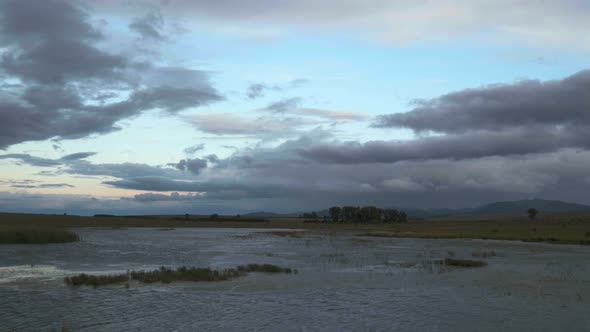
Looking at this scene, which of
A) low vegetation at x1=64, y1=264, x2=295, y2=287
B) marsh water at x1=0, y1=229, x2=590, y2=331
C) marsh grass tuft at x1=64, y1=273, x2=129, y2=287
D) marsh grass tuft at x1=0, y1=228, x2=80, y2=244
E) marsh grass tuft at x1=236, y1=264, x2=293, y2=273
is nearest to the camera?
marsh water at x1=0, y1=229, x2=590, y2=331

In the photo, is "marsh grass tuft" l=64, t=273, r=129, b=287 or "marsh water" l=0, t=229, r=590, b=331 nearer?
"marsh water" l=0, t=229, r=590, b=331

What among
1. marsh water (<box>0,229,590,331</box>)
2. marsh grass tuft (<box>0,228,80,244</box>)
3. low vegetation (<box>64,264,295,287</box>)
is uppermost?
marsh grass tuft (<box>0,228,80,244</box>)

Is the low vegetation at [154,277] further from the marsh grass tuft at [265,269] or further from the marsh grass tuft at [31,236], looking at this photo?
the marsh grass tuft at [31,236]

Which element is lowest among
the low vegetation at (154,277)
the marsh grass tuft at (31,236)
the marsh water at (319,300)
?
the marsh water at (319,300)

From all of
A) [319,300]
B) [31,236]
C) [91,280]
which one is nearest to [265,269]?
[319,300]

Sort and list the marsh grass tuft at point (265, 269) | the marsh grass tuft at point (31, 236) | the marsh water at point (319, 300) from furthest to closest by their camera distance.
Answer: the marsh grass tuft at point (31, 236) → the marsh grass tuft at point (265, 269) → the marsh water at point (319, 300)

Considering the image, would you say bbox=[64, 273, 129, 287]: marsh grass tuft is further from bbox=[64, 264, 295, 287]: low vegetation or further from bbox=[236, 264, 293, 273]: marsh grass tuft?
bbox=[236, 264, 293, 273]: marsh grass tuft

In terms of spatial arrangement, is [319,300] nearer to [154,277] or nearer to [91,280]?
[154,277]

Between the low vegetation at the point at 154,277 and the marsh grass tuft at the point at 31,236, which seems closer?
the low vegetation at the point at 154,277

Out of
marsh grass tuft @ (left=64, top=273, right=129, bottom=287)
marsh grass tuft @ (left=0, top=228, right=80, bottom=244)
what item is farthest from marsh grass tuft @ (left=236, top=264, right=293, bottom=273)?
marsh grass tuft @ (left=0, top=228, right=80, bottom=244)

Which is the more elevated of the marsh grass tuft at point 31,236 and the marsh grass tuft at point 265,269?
the marsh grass tuft at point 31,236

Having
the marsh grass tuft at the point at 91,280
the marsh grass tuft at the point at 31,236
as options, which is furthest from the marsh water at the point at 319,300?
the marsh grass tuft at the point at 31,236

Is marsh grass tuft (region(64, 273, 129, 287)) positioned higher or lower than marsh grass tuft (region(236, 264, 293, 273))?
higher

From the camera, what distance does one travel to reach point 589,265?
39.4 metres
